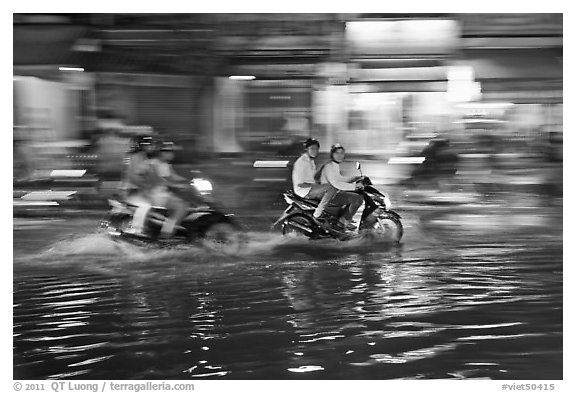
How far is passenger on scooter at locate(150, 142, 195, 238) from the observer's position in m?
6.96

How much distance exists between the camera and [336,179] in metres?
7.19

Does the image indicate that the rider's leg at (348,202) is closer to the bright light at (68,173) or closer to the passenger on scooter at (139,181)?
the passenger on scooter at (139,181)

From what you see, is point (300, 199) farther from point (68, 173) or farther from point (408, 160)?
point (68, 173)

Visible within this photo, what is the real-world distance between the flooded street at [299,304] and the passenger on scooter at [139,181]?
28cm

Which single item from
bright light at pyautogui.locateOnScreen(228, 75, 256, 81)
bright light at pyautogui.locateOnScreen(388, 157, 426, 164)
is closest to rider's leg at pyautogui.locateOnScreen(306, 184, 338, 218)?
bright light at pyautogui.locateOnScreen(388, 157, 426, 164)

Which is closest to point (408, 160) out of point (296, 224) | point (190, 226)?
point (296, 224)

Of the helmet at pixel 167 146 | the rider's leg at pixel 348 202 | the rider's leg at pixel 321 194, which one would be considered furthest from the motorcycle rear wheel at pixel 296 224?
the helmet at pixel 167 146

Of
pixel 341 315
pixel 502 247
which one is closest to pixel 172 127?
pixel 341 315

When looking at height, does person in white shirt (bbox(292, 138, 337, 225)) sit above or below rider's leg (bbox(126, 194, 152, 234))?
above

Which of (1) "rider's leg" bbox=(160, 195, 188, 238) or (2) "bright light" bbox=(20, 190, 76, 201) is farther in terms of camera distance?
(1) "rider's leg" bbox=(160, 195, 188, 238)

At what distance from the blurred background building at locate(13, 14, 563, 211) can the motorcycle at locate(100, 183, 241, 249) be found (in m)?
0.37

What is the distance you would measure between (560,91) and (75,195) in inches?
171

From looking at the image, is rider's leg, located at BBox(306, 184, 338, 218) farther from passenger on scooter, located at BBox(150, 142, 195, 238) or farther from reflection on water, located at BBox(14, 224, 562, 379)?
passenger on scooter, located at BBox(150, 142, 195, 238)

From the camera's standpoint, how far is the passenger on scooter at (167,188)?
6958 millimetres
